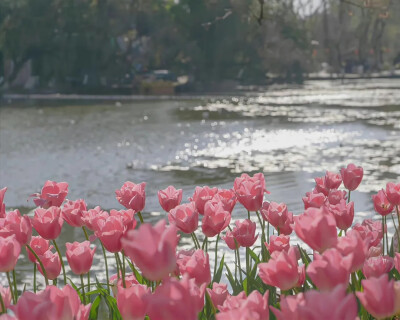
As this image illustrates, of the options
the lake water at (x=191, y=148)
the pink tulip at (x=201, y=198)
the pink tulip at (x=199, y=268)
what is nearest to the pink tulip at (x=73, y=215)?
the pink tulip at (x=201, y=198)

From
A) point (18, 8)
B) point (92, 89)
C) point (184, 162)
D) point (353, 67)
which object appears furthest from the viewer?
point (353, 67)

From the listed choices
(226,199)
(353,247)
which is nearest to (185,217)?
(226,199)

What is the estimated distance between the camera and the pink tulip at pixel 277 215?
314cm

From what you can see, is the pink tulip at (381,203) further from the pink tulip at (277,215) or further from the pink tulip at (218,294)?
the pink tulip at (218,294)

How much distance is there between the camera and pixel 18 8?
125 ft

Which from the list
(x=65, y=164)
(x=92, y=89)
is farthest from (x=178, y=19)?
(x=65, y=164)

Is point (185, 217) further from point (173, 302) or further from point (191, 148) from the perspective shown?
point (191, 148)

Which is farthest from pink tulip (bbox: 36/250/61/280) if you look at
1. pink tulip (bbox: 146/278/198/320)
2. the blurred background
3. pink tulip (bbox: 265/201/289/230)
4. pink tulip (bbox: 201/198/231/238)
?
the blurred background

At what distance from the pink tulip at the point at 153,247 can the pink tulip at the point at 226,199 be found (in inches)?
48.1

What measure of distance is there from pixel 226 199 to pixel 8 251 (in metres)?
1.00

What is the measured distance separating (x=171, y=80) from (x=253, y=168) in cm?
2810

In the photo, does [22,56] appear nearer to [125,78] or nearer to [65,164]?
[125,78]

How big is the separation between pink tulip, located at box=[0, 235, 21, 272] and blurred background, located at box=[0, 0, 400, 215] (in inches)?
172

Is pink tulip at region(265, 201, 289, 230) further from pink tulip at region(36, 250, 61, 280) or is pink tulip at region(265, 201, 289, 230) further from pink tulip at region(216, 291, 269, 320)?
pink tulip at region(216, 291, 269, 320)
